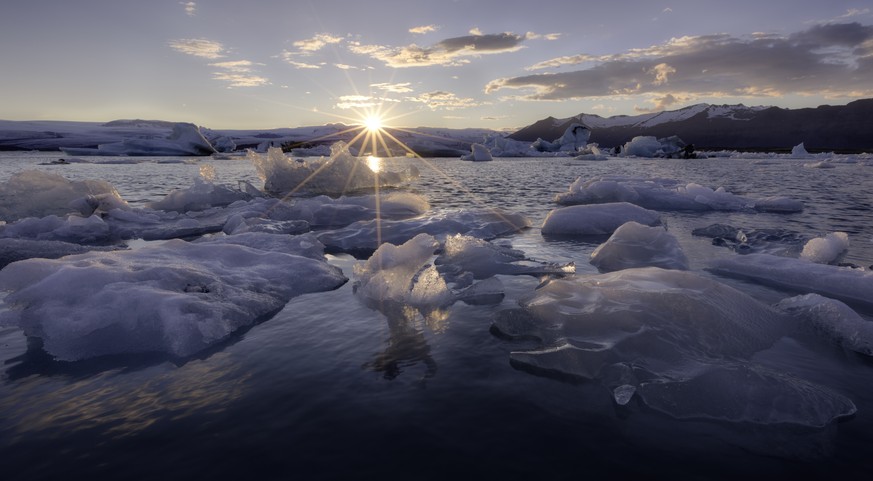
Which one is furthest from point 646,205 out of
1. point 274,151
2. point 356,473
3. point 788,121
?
point 788,121

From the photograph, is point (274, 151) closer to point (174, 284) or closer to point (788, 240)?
point (174, 284)

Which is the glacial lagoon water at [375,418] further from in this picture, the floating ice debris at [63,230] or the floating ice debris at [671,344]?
the floating ice debris at [63,230]

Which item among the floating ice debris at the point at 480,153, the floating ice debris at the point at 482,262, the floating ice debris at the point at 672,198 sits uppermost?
the floating ice debris at the point at 480,153

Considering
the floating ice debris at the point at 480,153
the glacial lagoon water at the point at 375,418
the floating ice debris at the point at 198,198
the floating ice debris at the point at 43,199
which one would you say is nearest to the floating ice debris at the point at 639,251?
the glacial lagoon water at the point at 375,418

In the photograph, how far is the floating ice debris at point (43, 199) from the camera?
10.0m

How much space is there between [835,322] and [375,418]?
387 cm

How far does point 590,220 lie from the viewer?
8922mm

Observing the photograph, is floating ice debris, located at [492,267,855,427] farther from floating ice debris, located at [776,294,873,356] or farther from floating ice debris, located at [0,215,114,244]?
floating ice debris, located at [0,215,114,244]

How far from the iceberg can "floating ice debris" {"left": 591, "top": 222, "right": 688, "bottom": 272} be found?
6467 cm

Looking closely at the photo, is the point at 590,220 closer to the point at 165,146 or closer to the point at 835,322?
the point at 835,322

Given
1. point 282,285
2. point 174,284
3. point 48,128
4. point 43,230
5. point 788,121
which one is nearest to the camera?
point 174,284

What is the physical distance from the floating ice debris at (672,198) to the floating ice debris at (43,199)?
12.5m

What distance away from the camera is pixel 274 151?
17578mm

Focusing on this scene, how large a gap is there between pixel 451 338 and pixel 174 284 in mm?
2902
